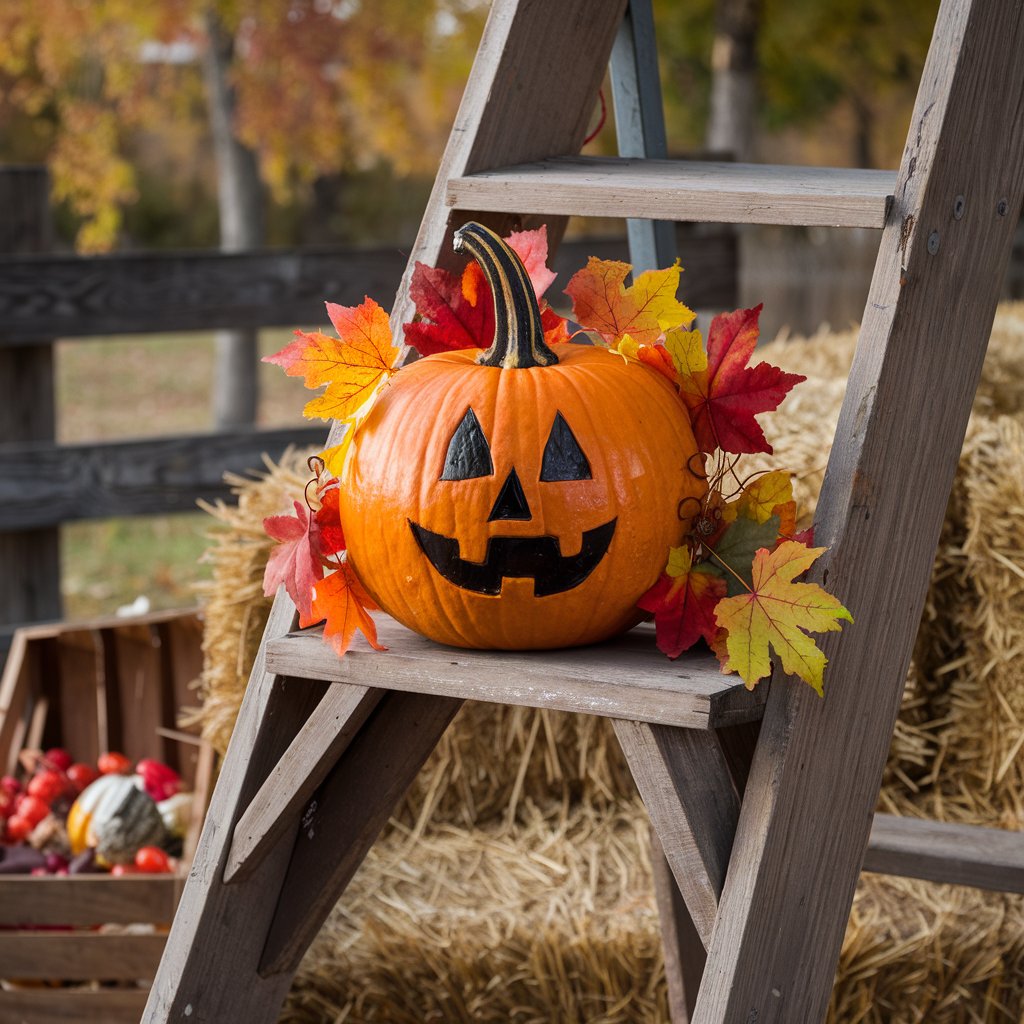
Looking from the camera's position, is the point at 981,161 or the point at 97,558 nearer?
the point at 981,161

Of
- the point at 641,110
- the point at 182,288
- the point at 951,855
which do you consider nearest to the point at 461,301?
the point at 641,110

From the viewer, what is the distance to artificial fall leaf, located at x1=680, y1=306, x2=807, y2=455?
1361 millimetres

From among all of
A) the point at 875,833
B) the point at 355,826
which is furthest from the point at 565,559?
the point at 875,833

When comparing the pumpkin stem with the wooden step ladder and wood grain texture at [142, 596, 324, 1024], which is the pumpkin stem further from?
wood grain texture at [142, 596, 324, 1024]

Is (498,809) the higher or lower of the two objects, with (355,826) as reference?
lower

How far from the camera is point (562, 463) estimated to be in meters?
1.29

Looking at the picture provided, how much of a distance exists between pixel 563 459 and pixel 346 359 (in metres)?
0.28

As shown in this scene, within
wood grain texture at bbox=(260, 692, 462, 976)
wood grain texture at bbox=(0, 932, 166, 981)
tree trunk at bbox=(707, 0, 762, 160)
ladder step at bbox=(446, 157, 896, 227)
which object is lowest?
wood grain texture at bbox=(0, 932, 166, 981)

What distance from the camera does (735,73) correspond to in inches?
327

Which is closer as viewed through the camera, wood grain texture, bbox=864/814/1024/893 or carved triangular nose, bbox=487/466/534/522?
carved triangular nose, bbox=487/466/534/522

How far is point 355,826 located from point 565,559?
46cm

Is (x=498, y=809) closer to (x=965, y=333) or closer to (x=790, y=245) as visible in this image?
(x=965, y=333)

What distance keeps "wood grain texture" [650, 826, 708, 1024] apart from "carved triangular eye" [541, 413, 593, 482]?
2.40 ft

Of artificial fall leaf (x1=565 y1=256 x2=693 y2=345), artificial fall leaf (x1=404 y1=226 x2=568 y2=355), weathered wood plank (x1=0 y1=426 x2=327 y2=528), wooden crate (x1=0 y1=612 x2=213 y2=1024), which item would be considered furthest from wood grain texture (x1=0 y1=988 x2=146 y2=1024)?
weathered wood plank (x1=0 y1=426 x2=327 y2=528)
